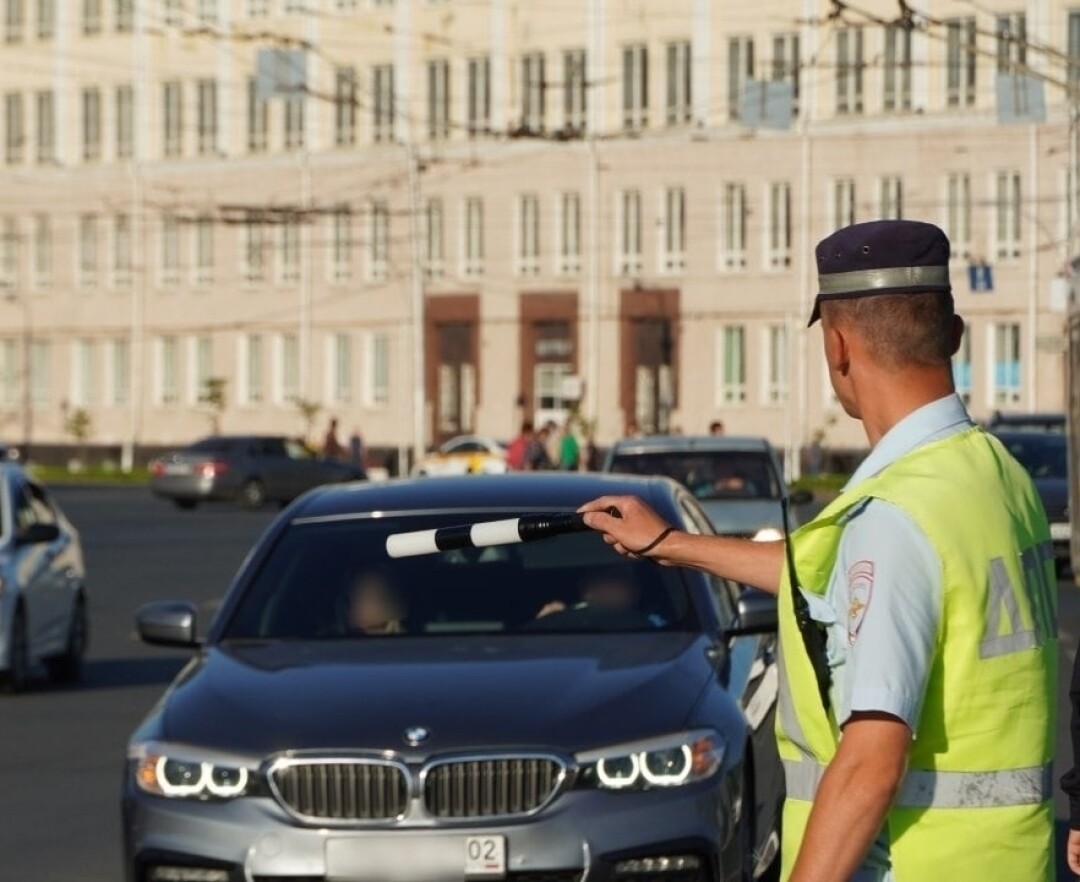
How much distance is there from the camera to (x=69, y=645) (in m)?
20.6

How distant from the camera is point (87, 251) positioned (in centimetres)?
9281

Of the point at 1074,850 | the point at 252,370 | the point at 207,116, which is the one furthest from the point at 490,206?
the point at 1074,850

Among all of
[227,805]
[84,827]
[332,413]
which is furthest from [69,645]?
[332,413]

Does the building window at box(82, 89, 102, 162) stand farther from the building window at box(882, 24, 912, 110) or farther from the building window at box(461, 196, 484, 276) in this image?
the building window at box(882, 24, 912, 110)

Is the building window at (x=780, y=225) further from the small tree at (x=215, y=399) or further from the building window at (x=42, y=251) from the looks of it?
the building window at (x=42, y=251)

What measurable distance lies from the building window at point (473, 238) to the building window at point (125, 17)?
12723 millimetres

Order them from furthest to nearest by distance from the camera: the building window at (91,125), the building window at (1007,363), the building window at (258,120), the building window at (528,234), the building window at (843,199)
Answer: the building window at (91,125) < the building window at (258,120) < the building window at (528,234) < the building window at (843,199) < the building window at (1007,363)

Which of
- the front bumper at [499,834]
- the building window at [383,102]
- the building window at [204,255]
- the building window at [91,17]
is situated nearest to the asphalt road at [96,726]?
the front bumper at [499,834]

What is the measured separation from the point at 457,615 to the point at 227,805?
1613 mm

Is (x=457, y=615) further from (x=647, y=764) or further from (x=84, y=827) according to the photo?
(x=84, y=827)

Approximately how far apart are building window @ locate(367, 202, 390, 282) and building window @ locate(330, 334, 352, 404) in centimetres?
251

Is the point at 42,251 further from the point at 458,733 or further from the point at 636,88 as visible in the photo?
the point at 458,733

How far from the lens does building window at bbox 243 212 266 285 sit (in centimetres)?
8862

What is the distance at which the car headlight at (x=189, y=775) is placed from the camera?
825 cm
